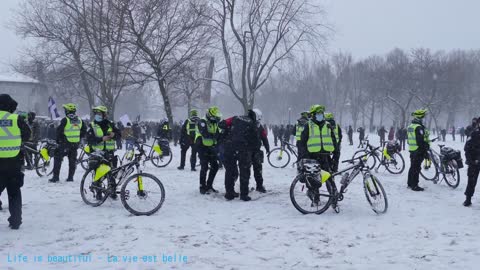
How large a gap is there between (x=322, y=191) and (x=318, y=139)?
976 millimetres

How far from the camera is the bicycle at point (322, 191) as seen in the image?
7.37 metres

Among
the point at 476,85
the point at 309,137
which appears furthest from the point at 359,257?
the point at 476,85

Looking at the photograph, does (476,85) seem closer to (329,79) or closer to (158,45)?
(329,79)

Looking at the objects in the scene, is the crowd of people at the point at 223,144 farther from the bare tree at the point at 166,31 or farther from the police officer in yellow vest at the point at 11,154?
the bare tree at the point at 166,31

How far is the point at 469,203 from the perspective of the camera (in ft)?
27.0

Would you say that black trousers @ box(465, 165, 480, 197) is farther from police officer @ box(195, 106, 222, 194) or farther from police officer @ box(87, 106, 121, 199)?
police officer @ box(87, 106, 121, 199)

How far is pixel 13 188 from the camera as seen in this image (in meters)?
6.16

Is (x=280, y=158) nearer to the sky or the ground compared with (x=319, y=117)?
nearer to the ground

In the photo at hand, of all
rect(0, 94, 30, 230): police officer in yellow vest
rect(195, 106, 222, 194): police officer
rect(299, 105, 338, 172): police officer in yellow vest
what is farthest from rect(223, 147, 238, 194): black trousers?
rect(0, 94, 30, 230): police officer in yellow vest

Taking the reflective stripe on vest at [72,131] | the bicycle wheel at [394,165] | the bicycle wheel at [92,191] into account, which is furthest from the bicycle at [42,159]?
the bicycle wheel at [394,165]

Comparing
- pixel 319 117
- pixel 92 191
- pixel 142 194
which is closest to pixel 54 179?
pixel 92 191

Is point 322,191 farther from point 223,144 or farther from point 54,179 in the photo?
point 54,179

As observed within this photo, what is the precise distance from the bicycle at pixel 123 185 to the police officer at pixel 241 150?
1.68m

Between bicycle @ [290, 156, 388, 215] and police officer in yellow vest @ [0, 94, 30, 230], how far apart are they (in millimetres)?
4242
